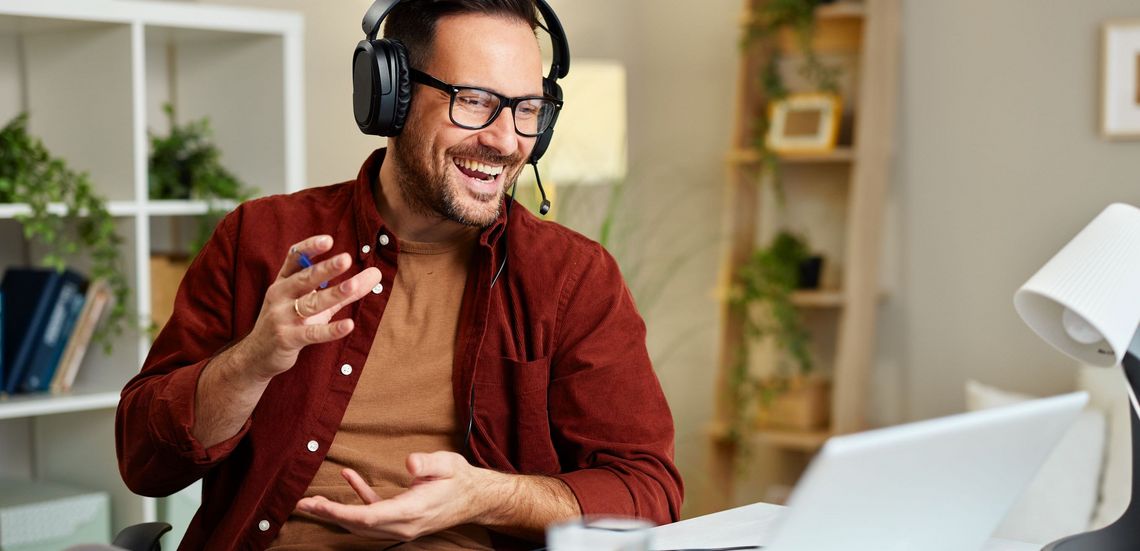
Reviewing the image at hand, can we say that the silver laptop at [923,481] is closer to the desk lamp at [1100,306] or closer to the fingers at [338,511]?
the desk lamp at [1100,306]

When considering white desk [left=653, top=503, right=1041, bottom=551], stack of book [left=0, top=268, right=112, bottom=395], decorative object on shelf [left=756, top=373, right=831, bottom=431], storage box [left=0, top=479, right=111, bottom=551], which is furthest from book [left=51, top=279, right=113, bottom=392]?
decorative object on shelf [left=756, top=373, right=831, bottom=431]

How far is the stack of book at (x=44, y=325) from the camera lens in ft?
7.53

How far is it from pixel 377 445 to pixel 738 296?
214cm

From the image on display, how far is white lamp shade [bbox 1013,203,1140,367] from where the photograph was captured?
1.04 meters

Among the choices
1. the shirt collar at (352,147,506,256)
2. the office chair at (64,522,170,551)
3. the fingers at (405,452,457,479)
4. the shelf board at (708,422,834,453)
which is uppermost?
the shirt collar at (352,147,506,256)

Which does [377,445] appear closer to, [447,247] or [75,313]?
[447,247]

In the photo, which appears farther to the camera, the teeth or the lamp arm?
the teeth

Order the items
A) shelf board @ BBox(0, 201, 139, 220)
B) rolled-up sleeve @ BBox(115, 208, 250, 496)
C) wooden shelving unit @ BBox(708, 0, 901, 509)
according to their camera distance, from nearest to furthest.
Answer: rolled-up sleeve @ BBox(115, 208, 250, 496), shelf board @ BBox(0, 201, 139, 220), wooden shelving unit @ BBox(708, 0, 901, 509)

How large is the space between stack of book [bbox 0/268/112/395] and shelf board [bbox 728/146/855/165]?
6.18ft

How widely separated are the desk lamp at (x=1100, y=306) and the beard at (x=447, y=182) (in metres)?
0.72

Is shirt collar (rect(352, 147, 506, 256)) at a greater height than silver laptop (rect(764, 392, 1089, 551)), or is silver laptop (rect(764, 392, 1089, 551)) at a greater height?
shirt collar (rect(352, 147, 506, 256))

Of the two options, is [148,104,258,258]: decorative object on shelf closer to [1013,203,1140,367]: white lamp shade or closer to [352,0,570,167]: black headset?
[352,0,570,167]: black headset

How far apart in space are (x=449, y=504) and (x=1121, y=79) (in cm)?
252

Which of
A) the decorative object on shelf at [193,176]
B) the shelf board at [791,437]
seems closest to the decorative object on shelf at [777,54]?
the shelf board at [791,437]
